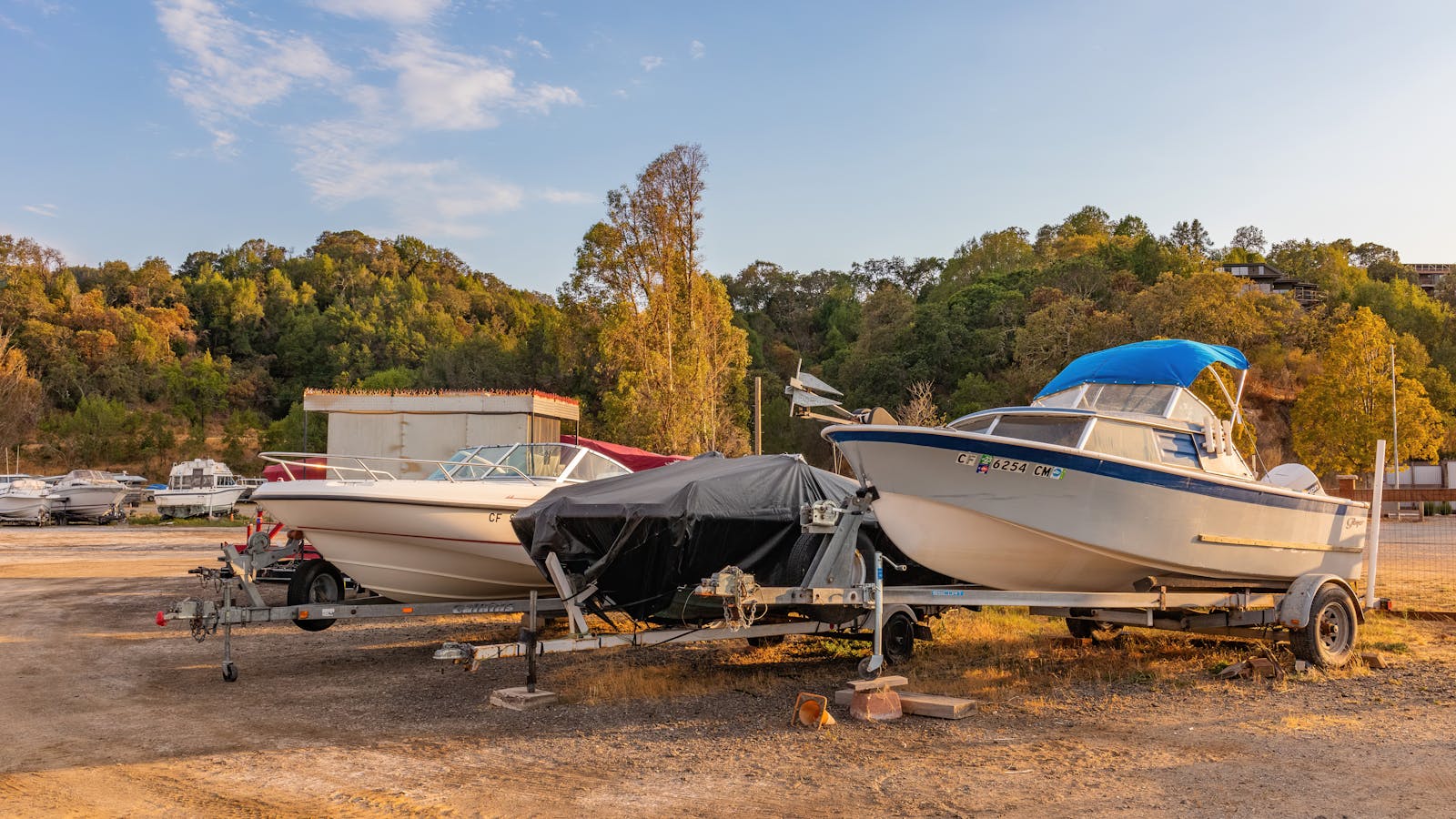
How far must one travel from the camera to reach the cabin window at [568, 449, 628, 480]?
12.3 metres

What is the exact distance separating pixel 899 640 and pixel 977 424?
225 centimetres

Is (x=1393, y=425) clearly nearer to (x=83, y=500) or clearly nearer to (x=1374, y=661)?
(x=1374, y=661)

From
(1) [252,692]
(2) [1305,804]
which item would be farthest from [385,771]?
(2) [1305,804]

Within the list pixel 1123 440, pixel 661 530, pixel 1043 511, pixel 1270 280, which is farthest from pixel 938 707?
pixel 1270 280

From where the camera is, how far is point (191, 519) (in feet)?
118

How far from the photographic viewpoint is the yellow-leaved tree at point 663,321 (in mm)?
37062

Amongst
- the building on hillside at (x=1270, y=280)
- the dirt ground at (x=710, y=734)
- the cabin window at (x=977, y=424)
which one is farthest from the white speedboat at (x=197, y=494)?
the building on hillside at (x=1270, y=280)

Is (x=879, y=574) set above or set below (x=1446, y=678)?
above

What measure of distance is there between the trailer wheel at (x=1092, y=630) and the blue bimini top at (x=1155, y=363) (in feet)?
8.48

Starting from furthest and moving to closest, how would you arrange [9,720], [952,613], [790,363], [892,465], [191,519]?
[790,363] → [191,519] → [952,613] → [892,465] → [9,720]

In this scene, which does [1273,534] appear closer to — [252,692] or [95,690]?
[252,692]

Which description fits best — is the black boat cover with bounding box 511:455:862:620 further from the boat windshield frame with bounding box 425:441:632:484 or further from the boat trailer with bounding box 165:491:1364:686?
the boat windshield frame with bounding box 425:441:632:484

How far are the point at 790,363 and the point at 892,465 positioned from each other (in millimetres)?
67292

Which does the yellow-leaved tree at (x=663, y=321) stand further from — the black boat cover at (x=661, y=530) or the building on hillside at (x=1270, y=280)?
the building on hillside at (x=1270, y=280)
